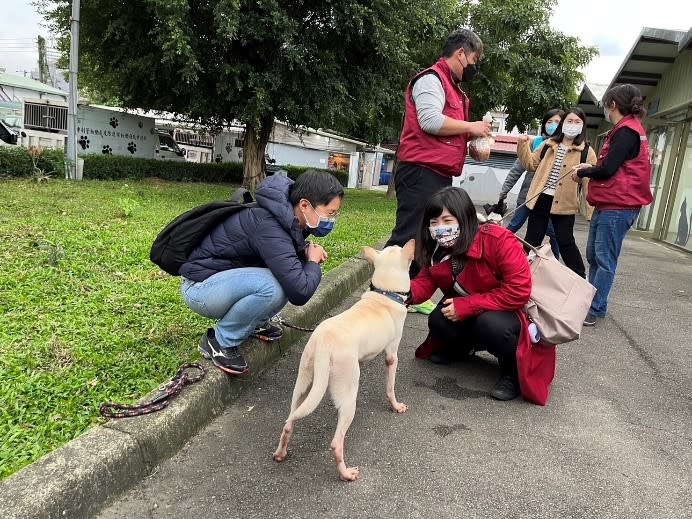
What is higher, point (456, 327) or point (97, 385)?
point (456, 327)

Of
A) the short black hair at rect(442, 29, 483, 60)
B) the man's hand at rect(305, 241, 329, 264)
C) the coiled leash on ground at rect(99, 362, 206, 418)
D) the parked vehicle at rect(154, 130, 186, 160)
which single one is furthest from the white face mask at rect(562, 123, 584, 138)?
the parked vehicle at rect(154, 130, 186, 160)

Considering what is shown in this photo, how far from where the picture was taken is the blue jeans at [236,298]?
102 inches

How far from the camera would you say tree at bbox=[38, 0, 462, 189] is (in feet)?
33.1

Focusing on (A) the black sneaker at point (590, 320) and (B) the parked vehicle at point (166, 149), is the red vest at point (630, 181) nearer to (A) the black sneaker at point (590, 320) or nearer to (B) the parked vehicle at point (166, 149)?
(A) the black sneaker at point (590, 320)

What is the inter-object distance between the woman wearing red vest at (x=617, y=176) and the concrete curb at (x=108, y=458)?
129 inches

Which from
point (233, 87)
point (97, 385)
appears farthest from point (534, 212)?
point (233, 87)

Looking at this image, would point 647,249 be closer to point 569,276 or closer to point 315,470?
point 569,276

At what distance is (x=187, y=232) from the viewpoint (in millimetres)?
2623

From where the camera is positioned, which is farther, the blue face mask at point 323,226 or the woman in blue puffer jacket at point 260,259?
the blue face mask at point 323,226

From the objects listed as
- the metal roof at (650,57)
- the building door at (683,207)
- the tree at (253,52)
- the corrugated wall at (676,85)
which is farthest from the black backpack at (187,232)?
the corrugated wall at (676,85)

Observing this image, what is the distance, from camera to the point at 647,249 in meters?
9.91

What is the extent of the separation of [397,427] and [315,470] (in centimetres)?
58

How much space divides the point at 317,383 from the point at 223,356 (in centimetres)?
84

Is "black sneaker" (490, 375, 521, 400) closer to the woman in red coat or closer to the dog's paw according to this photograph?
the woman in red coat
